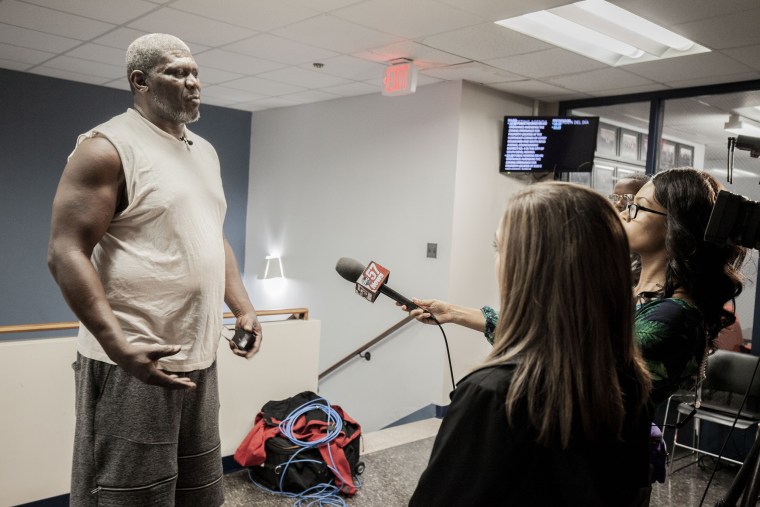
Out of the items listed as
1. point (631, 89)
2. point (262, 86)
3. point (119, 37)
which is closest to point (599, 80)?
point (631, 89)

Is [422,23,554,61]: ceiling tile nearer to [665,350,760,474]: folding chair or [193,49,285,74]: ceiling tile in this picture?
[193,49,285,74]: ceiling tile

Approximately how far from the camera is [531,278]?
2.89ft

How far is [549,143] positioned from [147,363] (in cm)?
414

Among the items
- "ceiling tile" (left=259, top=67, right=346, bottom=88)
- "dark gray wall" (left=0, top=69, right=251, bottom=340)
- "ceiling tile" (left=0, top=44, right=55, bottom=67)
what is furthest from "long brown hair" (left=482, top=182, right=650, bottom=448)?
"dark gray wall" (left=0, top=69, right=251, bottom=340)

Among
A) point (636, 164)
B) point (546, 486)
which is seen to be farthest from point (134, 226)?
point (636, 164)

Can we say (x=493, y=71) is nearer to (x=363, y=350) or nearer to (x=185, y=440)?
(x=363, y=350)

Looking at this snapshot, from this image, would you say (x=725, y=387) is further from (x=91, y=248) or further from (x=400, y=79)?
(x=91, y=248)

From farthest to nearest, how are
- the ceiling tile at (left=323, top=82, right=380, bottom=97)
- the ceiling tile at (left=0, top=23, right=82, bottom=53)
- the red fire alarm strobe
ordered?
the ceiling tile at (left=323, top=82, right=380, bottom=97) → the red fire alarm strobe → the ceiling tile at (left=0, top=23, right=82, bottom=53)

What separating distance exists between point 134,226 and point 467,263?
375 cm

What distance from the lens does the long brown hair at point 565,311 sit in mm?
828

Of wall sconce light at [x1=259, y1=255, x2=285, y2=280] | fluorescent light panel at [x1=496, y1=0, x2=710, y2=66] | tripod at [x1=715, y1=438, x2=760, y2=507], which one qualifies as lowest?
tripod at [x1=715, y1=438, x2=760, y2=507]

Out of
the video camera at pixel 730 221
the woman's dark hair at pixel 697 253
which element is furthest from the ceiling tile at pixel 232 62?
the video camera at pixel 730 221

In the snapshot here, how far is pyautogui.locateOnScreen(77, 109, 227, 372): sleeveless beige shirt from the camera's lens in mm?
1237

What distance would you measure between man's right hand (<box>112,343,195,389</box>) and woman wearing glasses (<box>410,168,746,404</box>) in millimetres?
712
